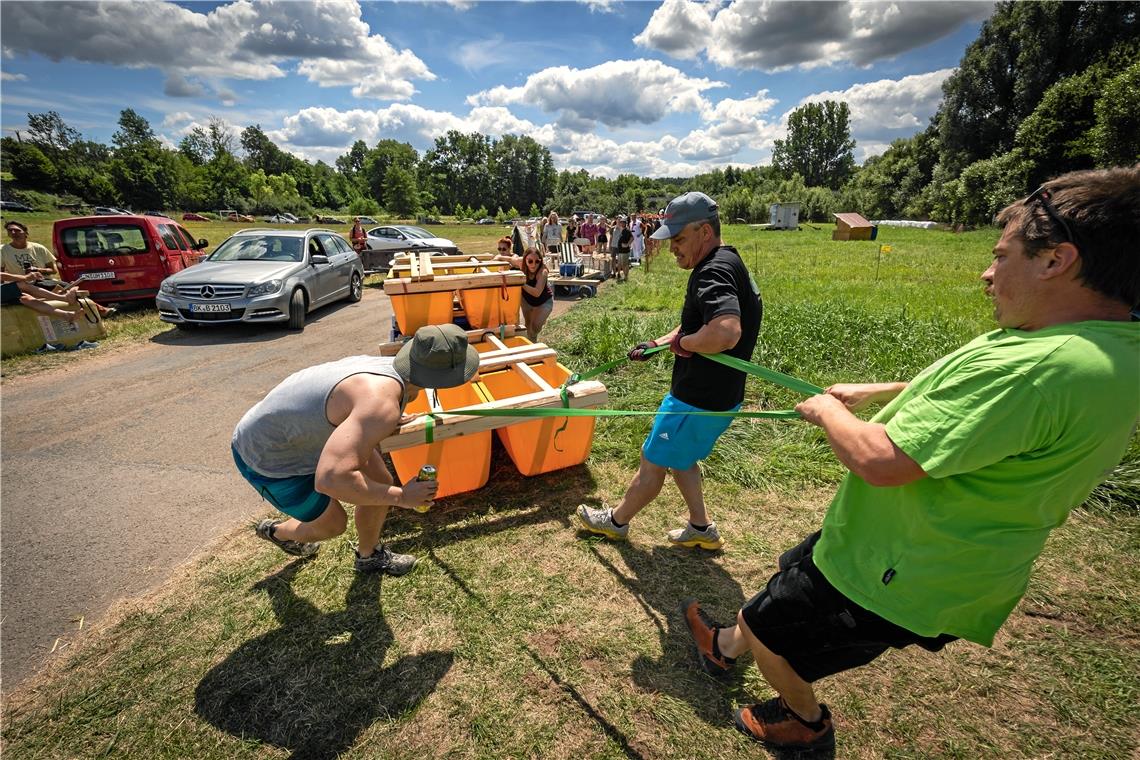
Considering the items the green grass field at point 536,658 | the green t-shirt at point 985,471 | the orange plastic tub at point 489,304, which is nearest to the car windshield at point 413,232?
the orange plastic tub at point 489,304

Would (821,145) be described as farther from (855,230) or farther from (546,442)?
(546,442)

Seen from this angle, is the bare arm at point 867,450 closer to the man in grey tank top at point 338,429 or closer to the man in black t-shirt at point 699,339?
the man in black t-shirt at point 699,339

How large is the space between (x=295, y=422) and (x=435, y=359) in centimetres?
79

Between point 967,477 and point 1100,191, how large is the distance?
750mm

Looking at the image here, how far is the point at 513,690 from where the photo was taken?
238 centimetres

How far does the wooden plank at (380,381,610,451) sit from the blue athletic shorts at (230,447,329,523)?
0.43 m

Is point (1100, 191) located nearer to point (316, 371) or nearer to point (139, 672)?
point (316, 371)

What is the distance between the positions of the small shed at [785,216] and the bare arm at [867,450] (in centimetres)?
5180

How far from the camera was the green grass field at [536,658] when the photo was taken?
217 cm

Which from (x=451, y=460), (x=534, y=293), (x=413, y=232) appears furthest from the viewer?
(x=413, y=232)

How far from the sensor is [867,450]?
140cm

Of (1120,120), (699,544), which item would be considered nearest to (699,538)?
(699,544)

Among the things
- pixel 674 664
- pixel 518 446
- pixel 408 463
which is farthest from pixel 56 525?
pixel 674 664

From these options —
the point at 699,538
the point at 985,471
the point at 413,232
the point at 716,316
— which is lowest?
the point at 699,538
